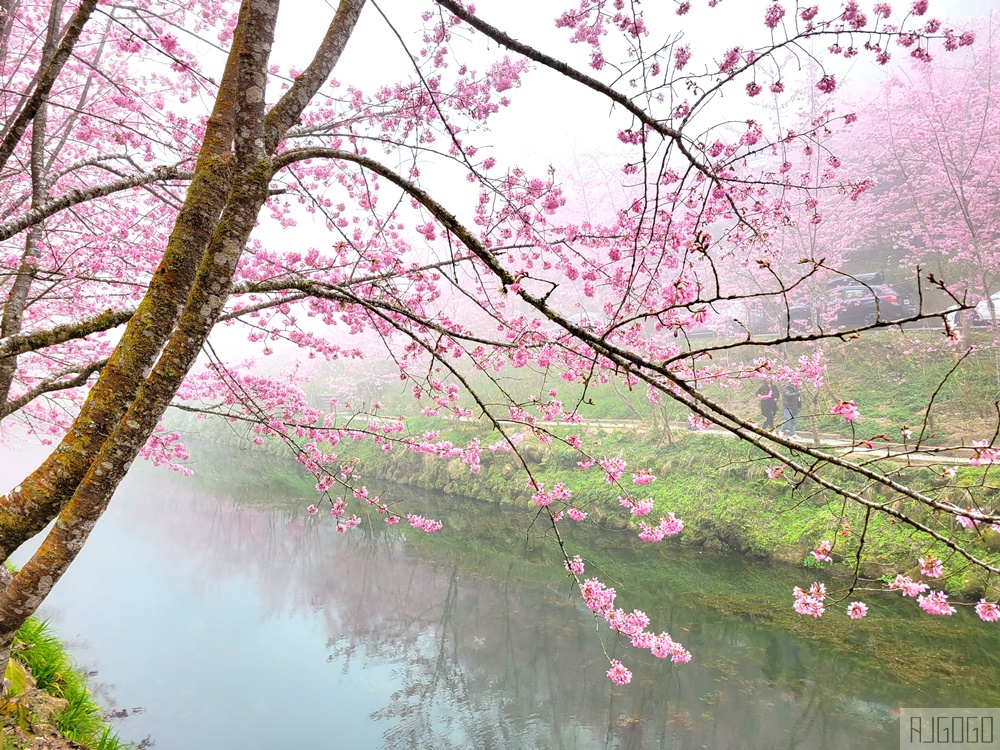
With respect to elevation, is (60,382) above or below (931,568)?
below

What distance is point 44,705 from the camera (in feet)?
14.1

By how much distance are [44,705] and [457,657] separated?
14.0 ft

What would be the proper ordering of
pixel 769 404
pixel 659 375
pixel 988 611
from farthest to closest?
pixel 769 404 < pixel 988 611 < pixel 659 375

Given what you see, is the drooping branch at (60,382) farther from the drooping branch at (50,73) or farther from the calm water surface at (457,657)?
the calm water surface at (457,657)

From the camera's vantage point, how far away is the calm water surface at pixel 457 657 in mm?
5477

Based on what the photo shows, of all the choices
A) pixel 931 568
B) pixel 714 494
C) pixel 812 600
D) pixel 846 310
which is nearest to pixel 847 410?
pixel 812 600

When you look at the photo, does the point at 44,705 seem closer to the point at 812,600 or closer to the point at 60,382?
the point at 60,382

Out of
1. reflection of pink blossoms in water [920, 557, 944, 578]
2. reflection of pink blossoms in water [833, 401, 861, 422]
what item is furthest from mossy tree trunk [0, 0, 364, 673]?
reflection of pink blossoms in water [920, 557, 944, 578]

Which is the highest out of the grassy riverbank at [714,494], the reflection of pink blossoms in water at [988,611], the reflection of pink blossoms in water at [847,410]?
the grassy riverbank at [714,494]

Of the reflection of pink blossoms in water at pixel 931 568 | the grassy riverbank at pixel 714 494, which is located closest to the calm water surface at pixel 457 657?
the grassy riverbank at pixel 714 494

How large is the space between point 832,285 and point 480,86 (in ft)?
47.4

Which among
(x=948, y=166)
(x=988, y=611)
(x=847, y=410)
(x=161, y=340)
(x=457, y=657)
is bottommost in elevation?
(x=457, y=657)

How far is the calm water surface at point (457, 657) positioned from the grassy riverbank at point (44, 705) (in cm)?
103

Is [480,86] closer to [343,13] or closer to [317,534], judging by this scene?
[343,13]
